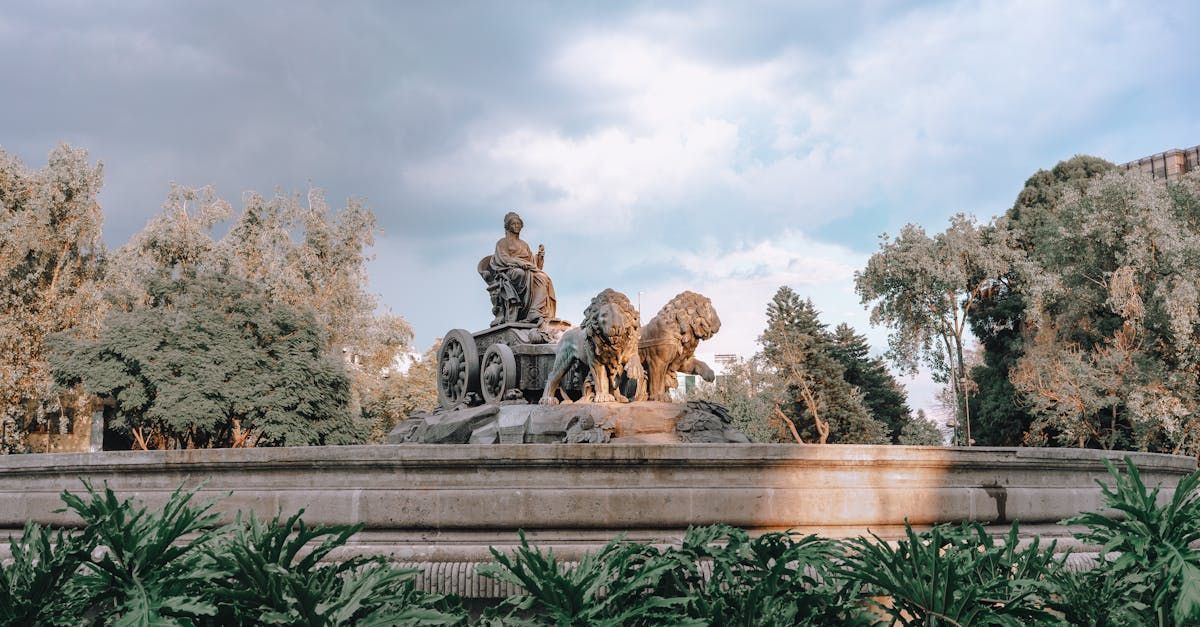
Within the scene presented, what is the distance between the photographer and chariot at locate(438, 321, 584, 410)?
12047 mm

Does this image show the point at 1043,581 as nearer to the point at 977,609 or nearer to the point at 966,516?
the point at 977,609

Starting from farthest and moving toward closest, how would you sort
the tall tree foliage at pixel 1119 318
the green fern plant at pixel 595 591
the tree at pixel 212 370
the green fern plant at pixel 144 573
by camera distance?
the tree at pixel 212 370 < the tall tree foliage at pixel 1119 318 < the green fern plant at pixel 595 591 < the green fern plant at pixel 144 573

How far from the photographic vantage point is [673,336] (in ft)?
35.0

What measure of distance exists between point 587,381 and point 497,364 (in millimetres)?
→ 1864

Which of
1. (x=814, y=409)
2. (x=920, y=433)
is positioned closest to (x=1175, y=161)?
(x=920, y=433)

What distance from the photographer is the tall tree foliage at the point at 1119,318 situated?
25938 mm

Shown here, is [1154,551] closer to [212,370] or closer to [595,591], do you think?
[595,591]

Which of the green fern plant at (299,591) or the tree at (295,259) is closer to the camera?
the green fern plant at (299,591)

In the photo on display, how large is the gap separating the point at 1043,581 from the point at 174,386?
29.2m

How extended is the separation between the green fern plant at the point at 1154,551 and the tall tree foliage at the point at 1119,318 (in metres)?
25.0

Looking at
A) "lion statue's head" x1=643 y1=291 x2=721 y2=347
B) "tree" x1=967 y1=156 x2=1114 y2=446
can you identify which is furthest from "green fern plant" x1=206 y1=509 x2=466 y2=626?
"tree" x1=967 y1=156 x2=1114 y2=446

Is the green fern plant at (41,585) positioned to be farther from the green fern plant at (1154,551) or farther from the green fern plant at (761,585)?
the green fern plant at (1154,551)

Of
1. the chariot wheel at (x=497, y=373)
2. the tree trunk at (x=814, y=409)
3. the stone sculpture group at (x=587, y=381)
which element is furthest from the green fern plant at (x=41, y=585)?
the tree trunk at (x=814, y=409)

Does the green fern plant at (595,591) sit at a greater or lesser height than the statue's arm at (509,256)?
lesser
